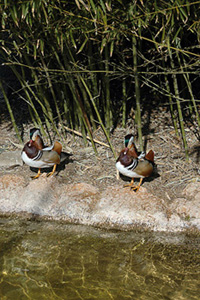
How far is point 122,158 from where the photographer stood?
3652mm

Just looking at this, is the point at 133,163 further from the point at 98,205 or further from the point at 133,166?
the point at 98,205

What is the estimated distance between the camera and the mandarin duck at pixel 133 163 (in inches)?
143

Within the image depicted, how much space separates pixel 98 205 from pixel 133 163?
1.47ft

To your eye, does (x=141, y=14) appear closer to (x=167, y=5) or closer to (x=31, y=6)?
(x=167, y=5)

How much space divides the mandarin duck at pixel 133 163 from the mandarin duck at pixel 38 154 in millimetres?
605

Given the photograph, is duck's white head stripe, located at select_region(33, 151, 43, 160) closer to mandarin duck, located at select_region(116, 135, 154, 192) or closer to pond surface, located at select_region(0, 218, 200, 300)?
pond surface, located at select_region(0, 218, 200, 300)

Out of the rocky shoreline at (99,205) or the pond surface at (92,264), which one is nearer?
the pond surface at (92,264)

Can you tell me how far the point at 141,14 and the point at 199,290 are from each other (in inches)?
87.4

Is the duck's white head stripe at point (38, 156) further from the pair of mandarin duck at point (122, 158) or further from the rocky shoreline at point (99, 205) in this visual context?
the rocky shoreline at point (99, 205)

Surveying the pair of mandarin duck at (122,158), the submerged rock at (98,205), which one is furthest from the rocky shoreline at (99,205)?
the pair of mandarin duck at (122,158)

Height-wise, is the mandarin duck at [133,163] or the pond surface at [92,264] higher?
the mandarin duck at [133,163]

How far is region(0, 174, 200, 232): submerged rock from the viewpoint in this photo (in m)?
3.43

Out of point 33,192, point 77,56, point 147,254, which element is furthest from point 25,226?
point 77,56

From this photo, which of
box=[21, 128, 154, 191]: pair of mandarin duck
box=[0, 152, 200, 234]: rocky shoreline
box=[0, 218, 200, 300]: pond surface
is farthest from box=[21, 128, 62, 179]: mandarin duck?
box=[0, 218, 200, 300]: pond surface
